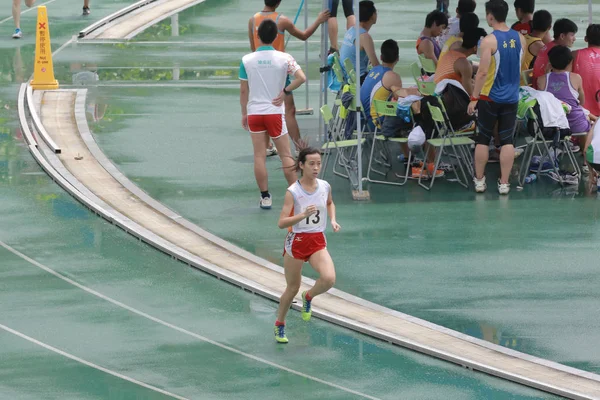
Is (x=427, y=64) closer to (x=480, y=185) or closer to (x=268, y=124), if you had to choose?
(x=480, y=185)

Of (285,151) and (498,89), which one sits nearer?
(285,151)

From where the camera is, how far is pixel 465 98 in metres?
14.0

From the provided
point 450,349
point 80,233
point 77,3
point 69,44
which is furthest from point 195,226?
point 77,3

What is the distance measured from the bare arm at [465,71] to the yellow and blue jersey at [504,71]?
1.94 feet

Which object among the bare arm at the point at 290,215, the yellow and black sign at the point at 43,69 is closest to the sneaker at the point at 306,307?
the bare arm at the point at 290,215

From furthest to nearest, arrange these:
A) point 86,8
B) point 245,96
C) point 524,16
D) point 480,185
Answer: point 86,8
point 524,16
point 480,185
point 245,96

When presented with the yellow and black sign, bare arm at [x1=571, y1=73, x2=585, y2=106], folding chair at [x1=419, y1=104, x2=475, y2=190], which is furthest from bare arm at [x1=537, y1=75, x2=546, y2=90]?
the yellow and black sign

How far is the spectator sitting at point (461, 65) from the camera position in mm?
13883

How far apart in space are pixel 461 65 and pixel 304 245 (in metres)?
5.34

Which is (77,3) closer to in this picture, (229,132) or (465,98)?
(229,132)

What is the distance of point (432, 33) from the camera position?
53.9ft

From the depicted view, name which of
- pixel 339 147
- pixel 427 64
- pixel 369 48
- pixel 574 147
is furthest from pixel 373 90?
pixel 574 147

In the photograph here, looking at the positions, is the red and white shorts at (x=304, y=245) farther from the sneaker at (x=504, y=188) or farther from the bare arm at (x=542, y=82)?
the bare arm at (x=542, y=82)

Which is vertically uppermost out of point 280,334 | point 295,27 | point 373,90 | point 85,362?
point 295,27
